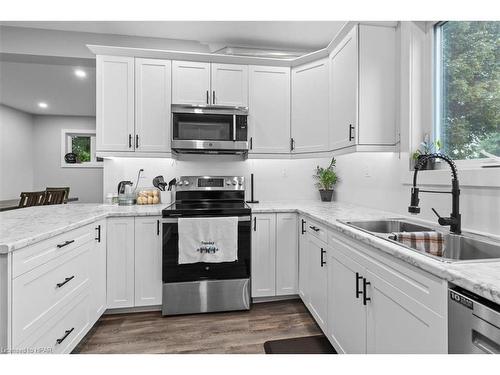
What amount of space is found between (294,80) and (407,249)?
2.29m

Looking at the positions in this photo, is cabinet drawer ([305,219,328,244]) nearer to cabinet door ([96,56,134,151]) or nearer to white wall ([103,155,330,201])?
white wall ([103,155,330,201])

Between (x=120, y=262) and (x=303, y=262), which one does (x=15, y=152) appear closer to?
(x=120, y=262)

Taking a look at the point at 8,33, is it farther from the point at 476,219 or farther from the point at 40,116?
the point at 40,116

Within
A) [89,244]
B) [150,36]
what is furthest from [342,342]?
[150,36]

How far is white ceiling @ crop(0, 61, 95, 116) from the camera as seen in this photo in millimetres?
3987

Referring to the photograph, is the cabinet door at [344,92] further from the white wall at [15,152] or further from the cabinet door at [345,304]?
the white wall at [15,152]

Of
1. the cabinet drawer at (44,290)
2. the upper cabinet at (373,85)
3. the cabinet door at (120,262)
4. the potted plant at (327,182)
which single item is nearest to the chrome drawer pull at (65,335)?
the cabinet drawer at (44,290)

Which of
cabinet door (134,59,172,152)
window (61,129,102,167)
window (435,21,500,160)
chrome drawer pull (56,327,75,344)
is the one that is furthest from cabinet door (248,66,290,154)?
window (61,129,102,167)

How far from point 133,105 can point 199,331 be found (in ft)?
7.01

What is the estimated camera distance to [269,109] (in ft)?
9.44

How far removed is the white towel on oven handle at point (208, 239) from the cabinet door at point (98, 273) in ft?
2.00

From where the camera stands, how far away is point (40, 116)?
22.2 feet

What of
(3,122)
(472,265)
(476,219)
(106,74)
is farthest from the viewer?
(3,122)

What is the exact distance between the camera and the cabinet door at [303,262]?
231 centimetres
